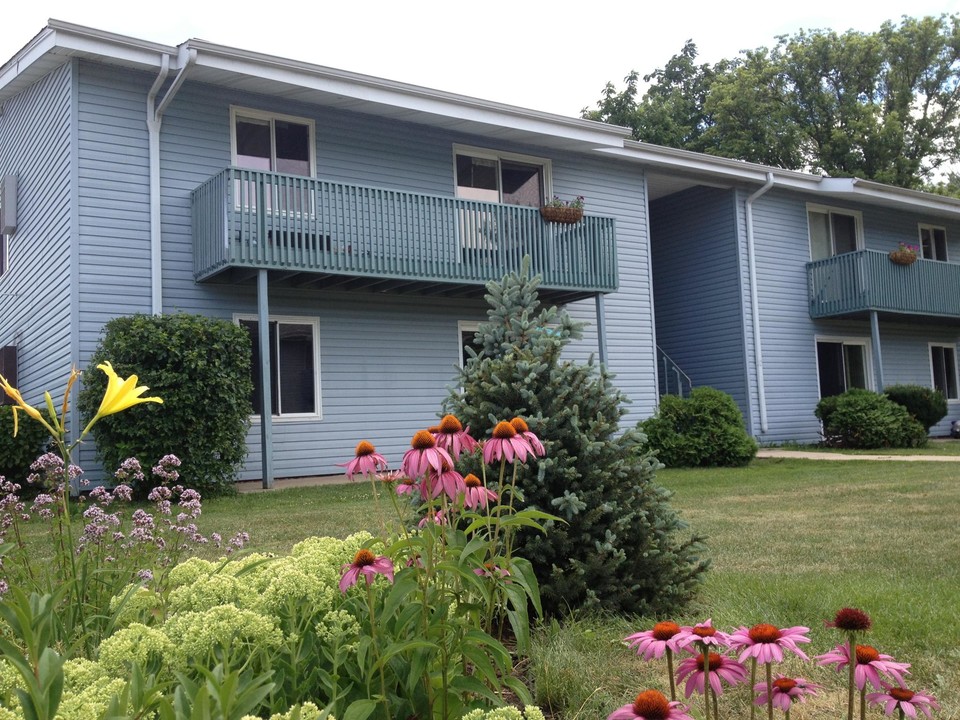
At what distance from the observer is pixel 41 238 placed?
43.0 ft

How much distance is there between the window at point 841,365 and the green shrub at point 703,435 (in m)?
6.94

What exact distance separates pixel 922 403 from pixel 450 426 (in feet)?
61.0

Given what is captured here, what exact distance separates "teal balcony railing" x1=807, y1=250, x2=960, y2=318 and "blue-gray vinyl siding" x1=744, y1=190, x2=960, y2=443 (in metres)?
0.39

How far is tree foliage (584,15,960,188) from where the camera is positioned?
32.2m

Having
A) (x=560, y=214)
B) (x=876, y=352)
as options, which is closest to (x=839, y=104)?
(x=876, y=352)

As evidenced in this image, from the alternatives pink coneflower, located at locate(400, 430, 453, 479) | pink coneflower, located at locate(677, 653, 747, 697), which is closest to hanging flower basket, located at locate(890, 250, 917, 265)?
pink coneflower, located at locate(400, 430, 453, 479)

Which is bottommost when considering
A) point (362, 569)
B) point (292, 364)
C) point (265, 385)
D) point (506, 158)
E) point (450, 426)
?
point (362, 569)

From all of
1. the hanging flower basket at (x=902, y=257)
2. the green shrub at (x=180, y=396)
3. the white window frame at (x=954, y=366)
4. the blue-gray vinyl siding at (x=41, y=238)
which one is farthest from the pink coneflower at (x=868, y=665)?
the white window frame at (x=954, y=366)

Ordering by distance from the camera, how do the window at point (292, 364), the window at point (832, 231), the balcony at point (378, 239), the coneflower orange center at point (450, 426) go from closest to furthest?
the coneflower orange center at point (450, 426) < the balcony at point (378, 239) < the window at point (292, 364) < the window at point (832, 231)

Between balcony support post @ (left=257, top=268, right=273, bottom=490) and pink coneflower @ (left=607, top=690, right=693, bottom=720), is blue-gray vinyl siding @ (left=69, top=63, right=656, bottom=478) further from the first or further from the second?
pink coneflower @ (left=607, top=690, right=693, bottom=720)

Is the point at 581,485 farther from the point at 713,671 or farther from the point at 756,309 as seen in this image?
the point at 756,309

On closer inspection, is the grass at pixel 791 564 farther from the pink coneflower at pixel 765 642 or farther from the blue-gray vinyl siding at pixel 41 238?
the blue-gray vinyl siding at pixel 41 238

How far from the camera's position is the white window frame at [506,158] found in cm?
1516

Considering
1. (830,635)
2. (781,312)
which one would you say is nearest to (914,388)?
(781,312)
